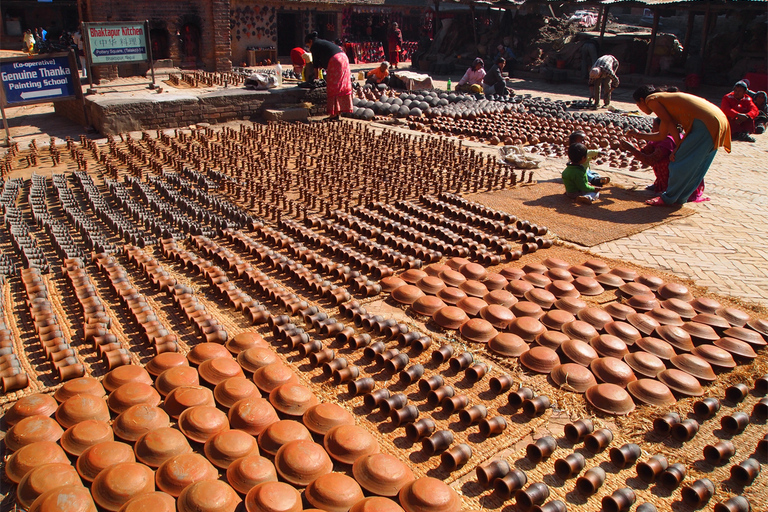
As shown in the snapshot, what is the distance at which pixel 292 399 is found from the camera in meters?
3.86

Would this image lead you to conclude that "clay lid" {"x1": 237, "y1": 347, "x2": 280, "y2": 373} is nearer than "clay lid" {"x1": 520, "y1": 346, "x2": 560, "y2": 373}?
Yes

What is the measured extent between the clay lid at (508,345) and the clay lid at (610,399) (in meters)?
0.67

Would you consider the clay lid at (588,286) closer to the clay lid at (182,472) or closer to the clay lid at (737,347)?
the clay lid at (737,347)

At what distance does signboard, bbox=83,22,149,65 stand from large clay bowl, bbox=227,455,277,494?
12779mm

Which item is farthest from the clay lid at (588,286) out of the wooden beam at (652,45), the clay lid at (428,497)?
the wooden beam at (652,45)

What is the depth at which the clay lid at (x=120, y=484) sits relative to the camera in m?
3.03

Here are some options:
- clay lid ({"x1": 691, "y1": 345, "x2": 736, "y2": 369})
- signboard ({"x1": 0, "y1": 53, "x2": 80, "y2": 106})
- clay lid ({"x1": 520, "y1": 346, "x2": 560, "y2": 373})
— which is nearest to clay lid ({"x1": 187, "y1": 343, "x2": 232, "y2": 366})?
clay lid ({"x1": 520, "y1": 346, "x2": 560, "y2": 373})

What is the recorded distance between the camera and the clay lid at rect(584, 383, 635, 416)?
13.1ft

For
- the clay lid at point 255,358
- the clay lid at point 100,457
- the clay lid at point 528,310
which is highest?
the clay lid at point 528,310

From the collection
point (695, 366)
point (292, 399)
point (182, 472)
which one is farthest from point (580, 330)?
point (182, 472)

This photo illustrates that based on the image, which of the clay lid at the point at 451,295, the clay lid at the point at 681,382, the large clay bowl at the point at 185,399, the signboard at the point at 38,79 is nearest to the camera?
the large clay bowl at the point at 185,399

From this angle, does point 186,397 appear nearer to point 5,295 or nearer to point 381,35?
point 5,295

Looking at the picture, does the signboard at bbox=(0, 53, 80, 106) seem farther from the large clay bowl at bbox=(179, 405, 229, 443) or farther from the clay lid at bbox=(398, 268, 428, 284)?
the large clay bowl at bbox=(179, 405, 229, 443)

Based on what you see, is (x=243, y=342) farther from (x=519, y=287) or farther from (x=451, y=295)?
(x=519, y=287)
